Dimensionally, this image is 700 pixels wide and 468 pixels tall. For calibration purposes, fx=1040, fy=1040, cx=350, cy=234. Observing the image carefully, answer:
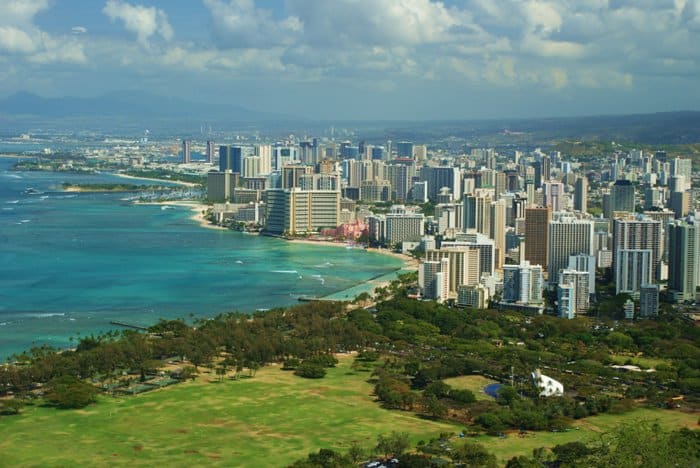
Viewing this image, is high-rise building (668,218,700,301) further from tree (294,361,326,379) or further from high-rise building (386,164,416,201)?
high-rise building (386,164,416,201)

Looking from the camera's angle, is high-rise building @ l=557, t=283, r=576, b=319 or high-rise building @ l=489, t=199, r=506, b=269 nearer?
high-rise building @ l=557, t=283, r=576, b=319

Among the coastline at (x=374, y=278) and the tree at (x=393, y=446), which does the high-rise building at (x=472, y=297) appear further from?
the tree at (x=393, y=446)

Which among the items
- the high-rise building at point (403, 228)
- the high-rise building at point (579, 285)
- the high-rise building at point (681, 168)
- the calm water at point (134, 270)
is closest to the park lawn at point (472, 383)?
the calm water at point (134, 270)

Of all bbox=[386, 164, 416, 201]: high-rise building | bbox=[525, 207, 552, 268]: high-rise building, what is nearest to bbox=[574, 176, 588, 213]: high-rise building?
bbox=[386, 164, 416, 201]: high-rise building

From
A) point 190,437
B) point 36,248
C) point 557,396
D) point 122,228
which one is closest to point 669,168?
point 122,228

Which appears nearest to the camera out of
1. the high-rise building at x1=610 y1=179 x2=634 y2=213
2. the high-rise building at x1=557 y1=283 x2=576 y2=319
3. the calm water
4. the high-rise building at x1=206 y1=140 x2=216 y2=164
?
the calm water

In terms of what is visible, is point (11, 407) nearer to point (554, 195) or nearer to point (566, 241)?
point (566, 241)
